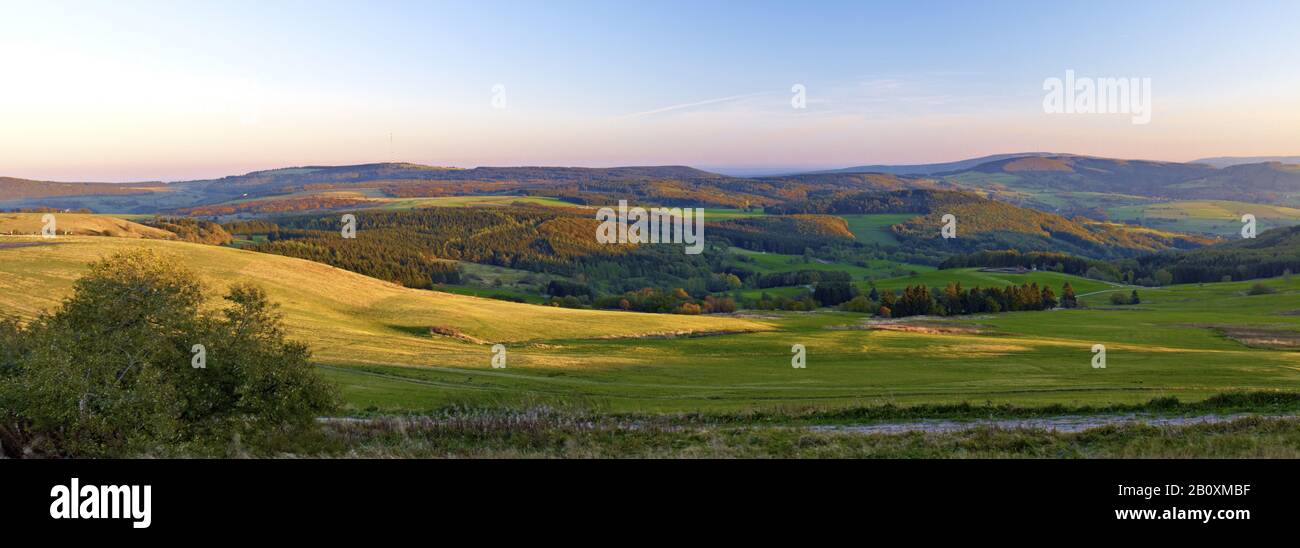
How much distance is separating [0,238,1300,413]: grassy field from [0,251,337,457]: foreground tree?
956cm

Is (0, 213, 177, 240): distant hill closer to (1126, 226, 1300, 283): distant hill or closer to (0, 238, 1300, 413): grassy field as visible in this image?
(0, 238, 1300, 413): grassy field

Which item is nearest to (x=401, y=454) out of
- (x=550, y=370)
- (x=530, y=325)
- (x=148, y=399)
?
(x=148, y=399)

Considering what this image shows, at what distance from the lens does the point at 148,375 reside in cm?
1697

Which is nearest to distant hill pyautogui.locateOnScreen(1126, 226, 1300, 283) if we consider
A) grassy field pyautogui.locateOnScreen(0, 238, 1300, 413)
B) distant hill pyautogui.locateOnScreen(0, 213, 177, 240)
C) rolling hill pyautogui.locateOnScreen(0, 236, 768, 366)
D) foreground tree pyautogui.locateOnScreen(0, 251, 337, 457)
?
grassy field pyautogui.locateOnScreen(0, 238, 1300, 413)

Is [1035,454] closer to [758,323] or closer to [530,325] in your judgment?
[530,325]

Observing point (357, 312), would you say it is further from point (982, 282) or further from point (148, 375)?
point (982, 282)

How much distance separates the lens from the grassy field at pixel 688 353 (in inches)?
1319

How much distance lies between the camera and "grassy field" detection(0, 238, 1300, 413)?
33.5 m

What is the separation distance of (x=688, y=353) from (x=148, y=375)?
41.3 meters

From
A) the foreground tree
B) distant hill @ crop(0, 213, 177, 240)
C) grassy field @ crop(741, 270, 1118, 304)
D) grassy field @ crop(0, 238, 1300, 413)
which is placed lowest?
grassy field @ crop(741, 270, 1118, 304)

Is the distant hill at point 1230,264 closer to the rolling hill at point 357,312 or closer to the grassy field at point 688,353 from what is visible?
the grassy field at point 688,353

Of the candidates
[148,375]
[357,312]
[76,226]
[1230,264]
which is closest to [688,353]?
[357,312]

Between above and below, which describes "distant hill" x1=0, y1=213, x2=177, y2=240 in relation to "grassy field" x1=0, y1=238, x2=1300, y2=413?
above
